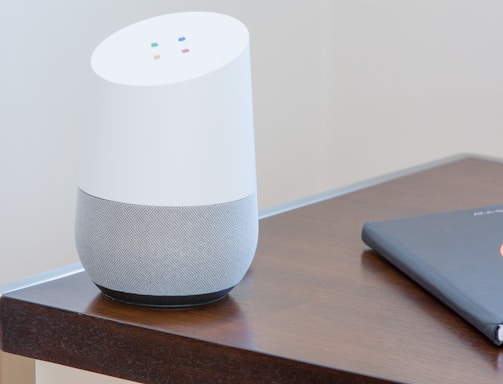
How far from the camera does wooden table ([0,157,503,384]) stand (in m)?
0.63

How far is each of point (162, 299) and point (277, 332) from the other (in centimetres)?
9

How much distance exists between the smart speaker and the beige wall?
1411 millimetres

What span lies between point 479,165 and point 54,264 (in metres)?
1.19

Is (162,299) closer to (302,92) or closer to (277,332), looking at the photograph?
(277,332)

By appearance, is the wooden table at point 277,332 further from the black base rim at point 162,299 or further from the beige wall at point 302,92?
the beige wall at point 302,92

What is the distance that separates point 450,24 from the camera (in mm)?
2721

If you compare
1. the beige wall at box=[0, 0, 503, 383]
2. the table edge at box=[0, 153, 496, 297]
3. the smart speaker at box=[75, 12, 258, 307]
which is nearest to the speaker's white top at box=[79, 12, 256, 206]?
the smart speaker at box=[75, 12, 258, 307]

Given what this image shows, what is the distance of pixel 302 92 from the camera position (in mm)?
2941

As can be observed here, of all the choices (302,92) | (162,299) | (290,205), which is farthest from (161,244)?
(302,92)

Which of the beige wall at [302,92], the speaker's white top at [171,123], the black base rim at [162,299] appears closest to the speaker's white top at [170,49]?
the speaker's white top at [171,123]

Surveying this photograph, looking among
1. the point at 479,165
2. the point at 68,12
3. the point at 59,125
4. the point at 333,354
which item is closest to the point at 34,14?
the point at 68,12

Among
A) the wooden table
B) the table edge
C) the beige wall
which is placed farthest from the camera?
the beige wall

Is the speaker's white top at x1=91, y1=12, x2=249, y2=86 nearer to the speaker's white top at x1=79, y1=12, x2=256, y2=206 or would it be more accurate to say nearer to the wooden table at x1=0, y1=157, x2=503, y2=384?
the speaker's white top at x1=79, y1=12, x2=256, y2=206

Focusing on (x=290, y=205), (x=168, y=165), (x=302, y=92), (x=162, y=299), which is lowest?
(x=302, y=92)
